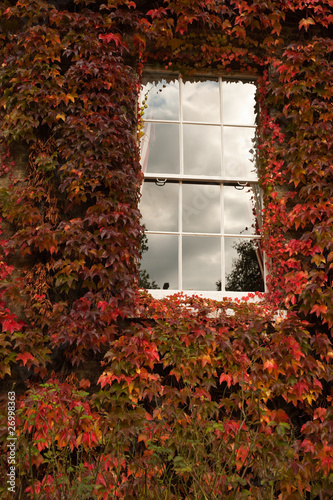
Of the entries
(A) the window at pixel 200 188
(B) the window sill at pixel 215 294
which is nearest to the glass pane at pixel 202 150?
(A) the window at pixel 200 188

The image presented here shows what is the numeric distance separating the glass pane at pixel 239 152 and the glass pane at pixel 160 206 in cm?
54

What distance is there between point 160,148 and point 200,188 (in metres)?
0.52

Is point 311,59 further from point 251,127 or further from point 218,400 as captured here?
point 218,400

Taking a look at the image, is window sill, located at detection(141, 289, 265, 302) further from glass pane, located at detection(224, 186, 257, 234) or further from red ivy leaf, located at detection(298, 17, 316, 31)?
red ivy leaf, located at detection(298, 17, 316, 31)

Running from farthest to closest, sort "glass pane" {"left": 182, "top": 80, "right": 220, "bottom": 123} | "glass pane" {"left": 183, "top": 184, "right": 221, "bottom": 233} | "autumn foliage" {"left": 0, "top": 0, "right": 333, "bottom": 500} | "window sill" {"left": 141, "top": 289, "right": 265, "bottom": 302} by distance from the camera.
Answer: "glass pane" {"left": 182, "top": 80, "right": 220, "bottom": 123}
"glass pane" {"left": 183, "top": 184, "right": 221, "bottom": 233}
"window sill" {"left": 141, "top": 289, "right": 265, "bottom": 302}
"autumn foliage" {"left": 0, "top": 0, "right": 333, "bottom": 500}

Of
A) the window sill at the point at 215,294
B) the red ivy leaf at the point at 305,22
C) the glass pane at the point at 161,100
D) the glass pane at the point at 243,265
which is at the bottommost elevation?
the window sill at the point at 215,294

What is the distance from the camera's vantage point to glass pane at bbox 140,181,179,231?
4.11 m

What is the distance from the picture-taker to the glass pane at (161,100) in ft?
14.1

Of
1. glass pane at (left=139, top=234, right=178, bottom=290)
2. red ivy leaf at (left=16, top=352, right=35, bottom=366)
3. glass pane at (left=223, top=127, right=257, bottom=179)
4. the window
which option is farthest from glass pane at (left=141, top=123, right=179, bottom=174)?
red ivy leaf at (left=16, top=352, right=35, bottom=366)

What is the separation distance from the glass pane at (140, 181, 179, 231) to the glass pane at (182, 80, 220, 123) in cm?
72

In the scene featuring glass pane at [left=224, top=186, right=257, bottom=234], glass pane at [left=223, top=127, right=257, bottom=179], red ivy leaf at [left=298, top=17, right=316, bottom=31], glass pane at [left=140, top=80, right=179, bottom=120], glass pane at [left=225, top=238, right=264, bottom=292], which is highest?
red ivy leaf at [left=298, top=17, right=316, bottom=31]

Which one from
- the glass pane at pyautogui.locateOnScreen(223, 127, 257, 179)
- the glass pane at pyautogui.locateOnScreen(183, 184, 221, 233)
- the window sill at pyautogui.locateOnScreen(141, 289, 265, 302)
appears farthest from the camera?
the glass pane at pyautogui.locateOnScreen(223, 127, 257, 179)

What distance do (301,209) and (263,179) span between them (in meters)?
0.45

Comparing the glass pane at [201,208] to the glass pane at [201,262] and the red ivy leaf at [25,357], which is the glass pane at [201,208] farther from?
the red ivy leaf at [25,357]
